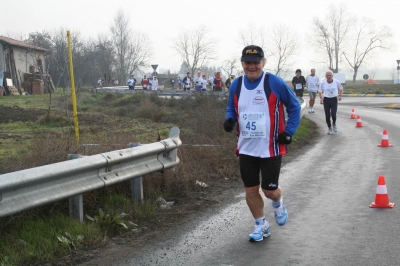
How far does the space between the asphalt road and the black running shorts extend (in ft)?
1.88

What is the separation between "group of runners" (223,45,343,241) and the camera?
237 inches

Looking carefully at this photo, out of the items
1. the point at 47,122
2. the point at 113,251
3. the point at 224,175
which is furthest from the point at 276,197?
the point at 47,122

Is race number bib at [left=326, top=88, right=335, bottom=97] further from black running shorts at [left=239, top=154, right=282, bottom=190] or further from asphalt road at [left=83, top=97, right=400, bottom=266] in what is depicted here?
black running shorts at [left=239, top=154, right=282, bottom=190]

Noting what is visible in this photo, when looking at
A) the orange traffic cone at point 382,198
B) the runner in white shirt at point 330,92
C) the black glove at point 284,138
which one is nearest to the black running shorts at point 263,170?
the black glove at point 284,138

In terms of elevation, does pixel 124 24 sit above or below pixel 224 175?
above

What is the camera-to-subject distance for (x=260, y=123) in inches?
236

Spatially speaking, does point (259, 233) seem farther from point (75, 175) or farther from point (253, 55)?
point (75, 175)

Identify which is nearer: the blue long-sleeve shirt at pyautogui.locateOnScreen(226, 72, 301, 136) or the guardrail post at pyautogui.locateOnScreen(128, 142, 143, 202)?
the blue long-sleeve shirt at pyautogui.locateOnScreen(226, 72, 301, 136)

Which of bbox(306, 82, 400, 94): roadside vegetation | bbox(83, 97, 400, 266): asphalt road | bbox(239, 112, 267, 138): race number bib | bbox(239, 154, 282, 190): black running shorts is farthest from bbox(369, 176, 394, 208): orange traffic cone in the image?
bbox(306, 82, 400, 94): roadside vegetation

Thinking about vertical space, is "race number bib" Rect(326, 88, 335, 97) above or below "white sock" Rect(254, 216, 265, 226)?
above

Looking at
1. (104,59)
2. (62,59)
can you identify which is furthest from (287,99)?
(104,59)

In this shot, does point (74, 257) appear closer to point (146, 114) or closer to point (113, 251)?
point (113, 251)

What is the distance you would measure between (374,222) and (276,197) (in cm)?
130

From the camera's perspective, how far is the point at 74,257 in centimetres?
550
